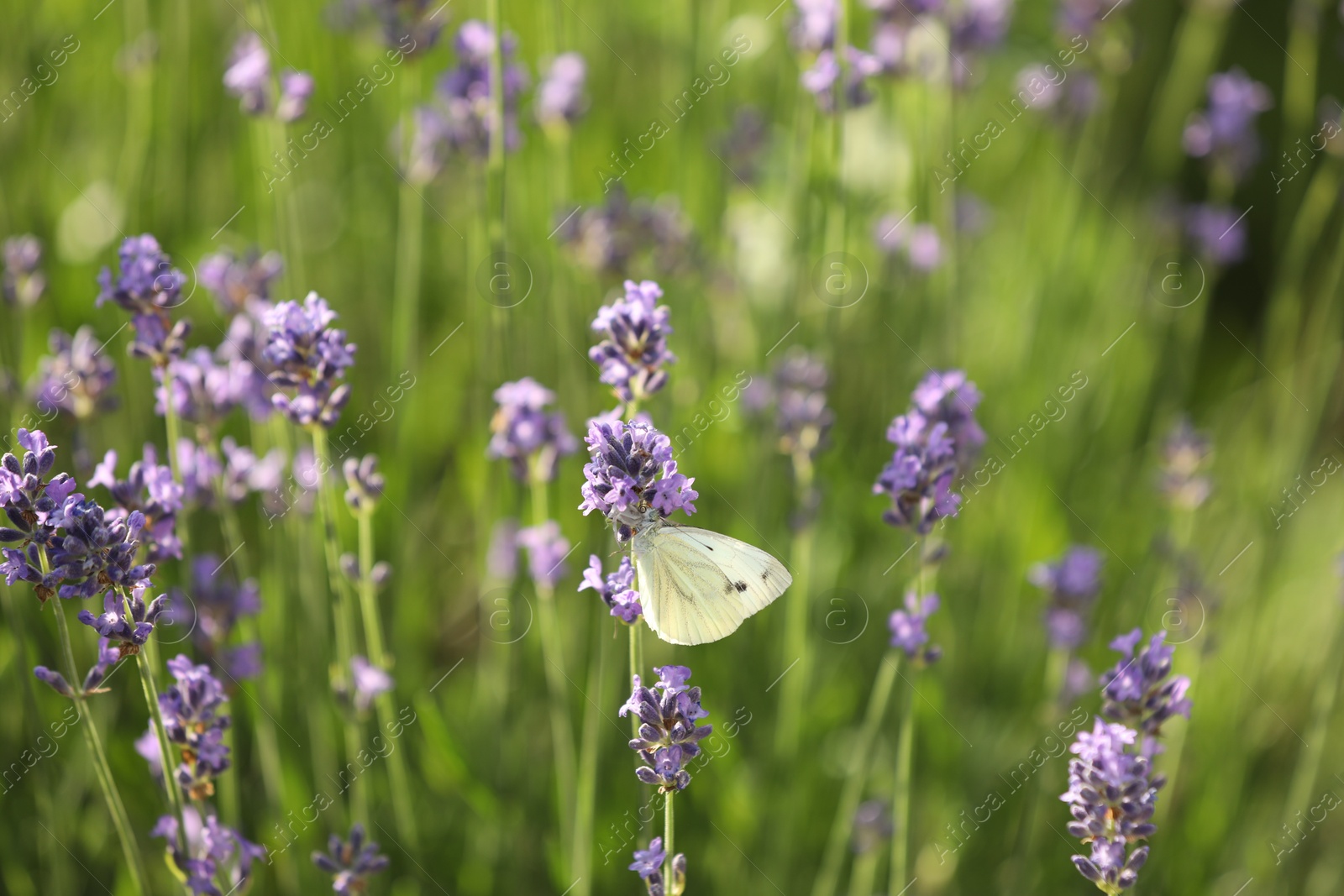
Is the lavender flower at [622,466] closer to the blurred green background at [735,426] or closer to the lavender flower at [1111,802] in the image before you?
the lavender flower at [1111,802]

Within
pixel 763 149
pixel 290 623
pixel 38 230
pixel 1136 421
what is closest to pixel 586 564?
pixel 290 623

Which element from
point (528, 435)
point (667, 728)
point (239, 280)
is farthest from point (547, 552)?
point (239, 280)

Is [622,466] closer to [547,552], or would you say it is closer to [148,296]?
[547,552]

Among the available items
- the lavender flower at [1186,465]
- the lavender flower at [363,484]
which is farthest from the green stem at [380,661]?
the lavender flower at [1186,465]

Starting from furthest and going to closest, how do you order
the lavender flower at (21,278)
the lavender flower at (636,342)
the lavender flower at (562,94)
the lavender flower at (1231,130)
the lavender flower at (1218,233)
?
the lavender flower at (1218,233) < the lavender flower at (1231,130) < the lavender flower at (562,94) < the lavender flower at (21,278) < the lavender flower at (636,342)

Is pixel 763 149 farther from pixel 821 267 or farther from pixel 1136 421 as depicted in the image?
pixel 1136 421

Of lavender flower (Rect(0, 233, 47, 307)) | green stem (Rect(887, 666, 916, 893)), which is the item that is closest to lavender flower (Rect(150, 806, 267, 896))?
green stem (Rect(887, 666, 916, 893))

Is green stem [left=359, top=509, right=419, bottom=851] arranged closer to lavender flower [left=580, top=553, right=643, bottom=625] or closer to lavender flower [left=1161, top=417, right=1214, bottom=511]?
lavender flower [left=580, top=553, right=643, bottom=625]
